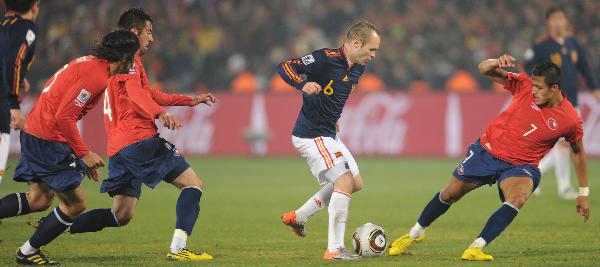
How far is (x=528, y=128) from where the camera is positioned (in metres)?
9.00

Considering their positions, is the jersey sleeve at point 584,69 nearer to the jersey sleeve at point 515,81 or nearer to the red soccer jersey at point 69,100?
the jersey sleeve at point 515,81

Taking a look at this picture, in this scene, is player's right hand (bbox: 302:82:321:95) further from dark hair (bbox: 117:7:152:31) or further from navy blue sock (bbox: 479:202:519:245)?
navy blue sock (bbox: 479:202:519:245)

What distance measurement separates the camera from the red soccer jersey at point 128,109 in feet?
27.9

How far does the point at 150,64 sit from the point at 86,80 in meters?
18.8

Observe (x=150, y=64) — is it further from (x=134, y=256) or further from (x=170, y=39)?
(x=134, y=256)

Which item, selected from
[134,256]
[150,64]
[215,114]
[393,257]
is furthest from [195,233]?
[150,64]

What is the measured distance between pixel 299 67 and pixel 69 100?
212cm

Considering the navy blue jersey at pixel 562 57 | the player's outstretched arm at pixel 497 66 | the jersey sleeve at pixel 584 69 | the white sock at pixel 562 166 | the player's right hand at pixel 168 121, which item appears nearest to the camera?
the player's right hand at pixel 168 121

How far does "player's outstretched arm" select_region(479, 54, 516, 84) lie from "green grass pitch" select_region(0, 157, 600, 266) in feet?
5.32

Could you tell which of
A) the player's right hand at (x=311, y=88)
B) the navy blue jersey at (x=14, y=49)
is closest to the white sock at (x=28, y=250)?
the navy blue jersey at (x=14, y=49)

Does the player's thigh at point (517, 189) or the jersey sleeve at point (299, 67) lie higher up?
the jersey sleeve at point (299, 67)

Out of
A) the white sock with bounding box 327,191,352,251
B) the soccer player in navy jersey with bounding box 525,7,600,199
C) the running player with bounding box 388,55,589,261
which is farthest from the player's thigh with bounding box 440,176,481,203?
the soccer player in navy jersey with bounding box 525,7,600,199

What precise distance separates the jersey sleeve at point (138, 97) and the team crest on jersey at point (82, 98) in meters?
0.56

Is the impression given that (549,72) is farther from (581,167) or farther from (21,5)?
(21,5)
